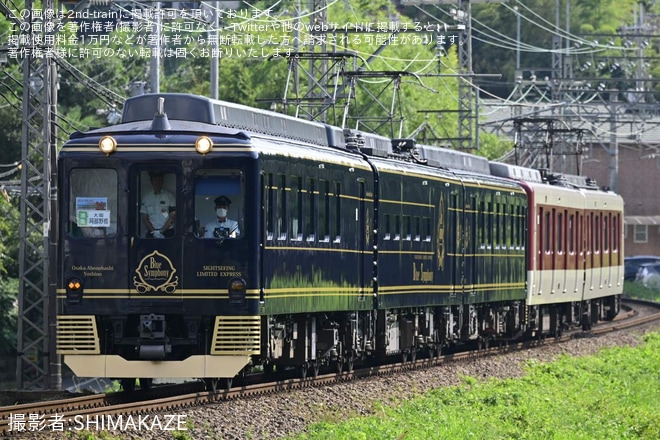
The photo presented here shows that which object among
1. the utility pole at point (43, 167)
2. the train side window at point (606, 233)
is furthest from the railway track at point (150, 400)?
the train side window at point (606, 233)

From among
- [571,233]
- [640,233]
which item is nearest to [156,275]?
[571,233]

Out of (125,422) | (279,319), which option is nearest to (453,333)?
(279,319)

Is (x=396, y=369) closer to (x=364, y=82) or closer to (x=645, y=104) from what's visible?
(x=364, y=82)

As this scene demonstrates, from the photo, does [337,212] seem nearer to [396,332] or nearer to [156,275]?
[156,275]

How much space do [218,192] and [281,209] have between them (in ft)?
3.57

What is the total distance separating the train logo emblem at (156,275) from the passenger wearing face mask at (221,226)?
51cm

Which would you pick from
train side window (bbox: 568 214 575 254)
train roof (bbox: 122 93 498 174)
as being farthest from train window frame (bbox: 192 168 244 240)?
train side window (bbox: 568 214 575 254)

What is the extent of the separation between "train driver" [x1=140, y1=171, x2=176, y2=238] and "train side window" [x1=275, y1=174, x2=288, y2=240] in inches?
50.1

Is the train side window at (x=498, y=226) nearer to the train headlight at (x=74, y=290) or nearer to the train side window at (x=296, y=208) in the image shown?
the train side window at (x=296, y=208)

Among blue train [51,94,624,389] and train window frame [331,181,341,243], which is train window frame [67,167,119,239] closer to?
blue train [51,94,624,389]

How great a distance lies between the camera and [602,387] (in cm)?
2355

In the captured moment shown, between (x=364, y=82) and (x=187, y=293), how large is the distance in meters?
32.2

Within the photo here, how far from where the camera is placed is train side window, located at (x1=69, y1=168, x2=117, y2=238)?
1742 centimetres

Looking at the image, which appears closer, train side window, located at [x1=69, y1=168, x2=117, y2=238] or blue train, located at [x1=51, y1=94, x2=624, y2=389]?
blue train, located at [x1=51, y1=94, x2=624, y2=389]
